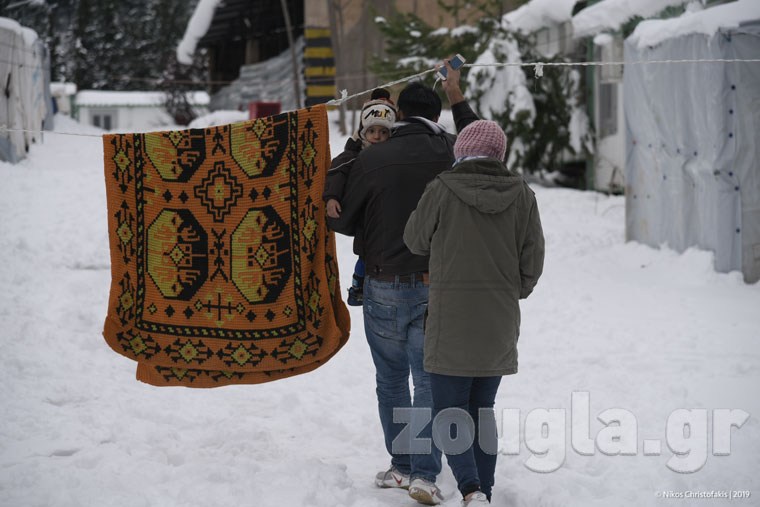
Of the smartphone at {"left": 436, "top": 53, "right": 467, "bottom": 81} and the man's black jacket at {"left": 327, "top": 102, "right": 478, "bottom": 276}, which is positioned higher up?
the smartphone at {"left": 436, "top": 53, "right": 467, "bottom": 81}

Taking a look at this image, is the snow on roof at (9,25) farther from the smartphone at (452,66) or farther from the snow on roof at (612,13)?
the smartphone at (452,66)

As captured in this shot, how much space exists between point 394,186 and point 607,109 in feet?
43.9

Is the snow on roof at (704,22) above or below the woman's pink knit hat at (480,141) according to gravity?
above

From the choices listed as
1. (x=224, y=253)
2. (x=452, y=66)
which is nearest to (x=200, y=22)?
(x=224, y=253)

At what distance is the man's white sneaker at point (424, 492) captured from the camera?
4219mm

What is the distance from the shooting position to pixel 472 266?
12.5 feet

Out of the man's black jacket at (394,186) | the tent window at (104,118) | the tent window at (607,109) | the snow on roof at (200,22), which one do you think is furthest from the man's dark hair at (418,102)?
the tent window at (104,118)

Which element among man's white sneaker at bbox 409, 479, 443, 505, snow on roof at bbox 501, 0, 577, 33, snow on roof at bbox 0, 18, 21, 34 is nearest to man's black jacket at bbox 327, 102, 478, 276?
man's white sneaker at bbox 409, 479, 443, 505

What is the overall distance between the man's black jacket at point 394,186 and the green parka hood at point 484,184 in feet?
1.23

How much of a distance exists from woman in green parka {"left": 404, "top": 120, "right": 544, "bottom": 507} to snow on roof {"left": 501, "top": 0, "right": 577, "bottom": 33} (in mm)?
13465

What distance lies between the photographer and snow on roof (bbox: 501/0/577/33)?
1656cm

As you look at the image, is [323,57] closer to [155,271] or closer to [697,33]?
[697,33]

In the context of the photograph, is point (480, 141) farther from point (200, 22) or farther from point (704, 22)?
point (200, 22)

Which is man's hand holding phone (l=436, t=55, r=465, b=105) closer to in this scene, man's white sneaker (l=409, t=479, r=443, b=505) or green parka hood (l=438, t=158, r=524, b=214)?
green parka hood (l=438, t=158, r=524, b=214)
